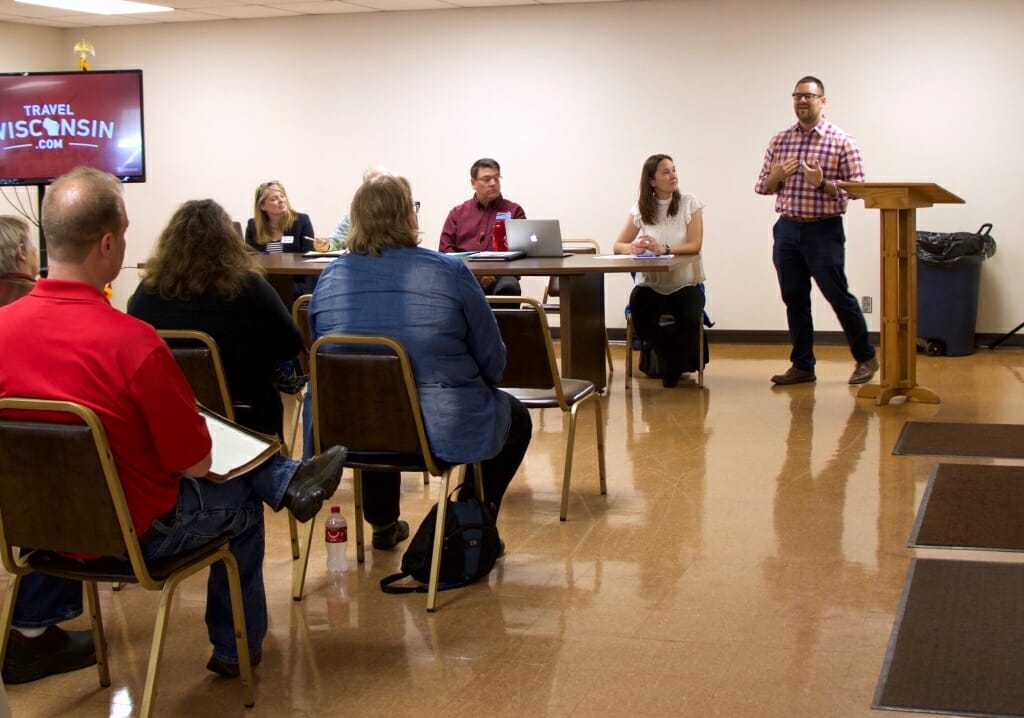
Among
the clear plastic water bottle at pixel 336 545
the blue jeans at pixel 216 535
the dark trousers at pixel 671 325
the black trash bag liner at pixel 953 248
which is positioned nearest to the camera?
the blue jeans at pixel 216 535

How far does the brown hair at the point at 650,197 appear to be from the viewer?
725 cm

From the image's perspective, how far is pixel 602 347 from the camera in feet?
23.4

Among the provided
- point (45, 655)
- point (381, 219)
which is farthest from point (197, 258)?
point (45, 655)

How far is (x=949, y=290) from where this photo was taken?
8.25 metres

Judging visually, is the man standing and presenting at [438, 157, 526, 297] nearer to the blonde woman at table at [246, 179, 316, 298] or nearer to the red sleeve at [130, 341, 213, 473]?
the blonde woman at table at [246, 179, 316, 298]

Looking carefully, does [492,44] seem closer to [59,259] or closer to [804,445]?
[804,445]

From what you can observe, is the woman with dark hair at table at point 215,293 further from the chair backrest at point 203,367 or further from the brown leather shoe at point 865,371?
the brown leather shoe at point 865,371

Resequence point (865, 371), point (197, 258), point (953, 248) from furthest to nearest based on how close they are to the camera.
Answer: point (953, 248)
point (865, 371)
point (197, 258)

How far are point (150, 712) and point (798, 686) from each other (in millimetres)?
1487

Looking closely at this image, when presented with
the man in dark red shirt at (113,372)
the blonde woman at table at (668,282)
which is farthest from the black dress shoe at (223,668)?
the blonde woman at table at (668,282)

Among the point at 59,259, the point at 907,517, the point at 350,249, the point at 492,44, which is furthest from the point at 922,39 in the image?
the point at 59,259

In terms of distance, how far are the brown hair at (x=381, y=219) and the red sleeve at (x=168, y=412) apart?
1.13m

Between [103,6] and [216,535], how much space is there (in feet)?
25.2

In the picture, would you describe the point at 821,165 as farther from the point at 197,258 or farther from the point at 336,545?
the point at 197,258
